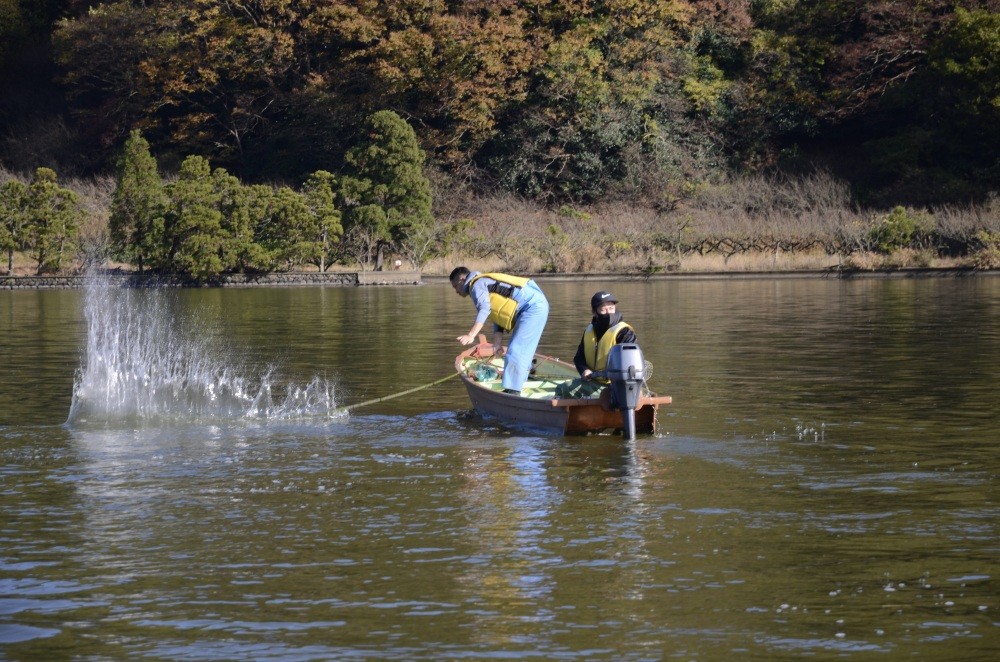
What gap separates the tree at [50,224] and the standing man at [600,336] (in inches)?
1618

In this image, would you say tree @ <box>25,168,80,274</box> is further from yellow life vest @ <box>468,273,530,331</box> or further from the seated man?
the seated man

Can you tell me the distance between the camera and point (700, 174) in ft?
211

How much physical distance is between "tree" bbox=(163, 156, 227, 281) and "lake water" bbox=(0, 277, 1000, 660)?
93.0 ft

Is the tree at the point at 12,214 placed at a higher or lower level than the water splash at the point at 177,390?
higher

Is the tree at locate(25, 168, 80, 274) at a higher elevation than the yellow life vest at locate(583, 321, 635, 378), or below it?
higher

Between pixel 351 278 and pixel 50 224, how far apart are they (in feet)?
36.5

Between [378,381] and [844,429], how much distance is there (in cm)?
774

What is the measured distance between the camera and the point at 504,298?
17.4m

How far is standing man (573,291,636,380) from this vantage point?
16.3m

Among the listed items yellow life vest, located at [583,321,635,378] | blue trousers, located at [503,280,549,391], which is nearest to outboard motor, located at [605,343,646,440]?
yellow life vest, located at [583,321,635,378]

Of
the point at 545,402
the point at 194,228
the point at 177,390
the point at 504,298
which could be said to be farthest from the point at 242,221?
the point at 545,402

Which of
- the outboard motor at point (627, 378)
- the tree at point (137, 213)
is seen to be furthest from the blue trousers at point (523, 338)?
the tree at point (137, 213)

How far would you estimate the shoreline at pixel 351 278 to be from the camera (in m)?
52.6

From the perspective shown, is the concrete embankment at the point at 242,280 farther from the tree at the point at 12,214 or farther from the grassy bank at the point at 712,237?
the grassy bank at the point at 712,237
